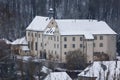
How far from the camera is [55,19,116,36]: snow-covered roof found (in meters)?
29.4

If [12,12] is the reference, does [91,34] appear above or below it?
below

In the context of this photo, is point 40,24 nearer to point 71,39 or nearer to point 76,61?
point 71,39

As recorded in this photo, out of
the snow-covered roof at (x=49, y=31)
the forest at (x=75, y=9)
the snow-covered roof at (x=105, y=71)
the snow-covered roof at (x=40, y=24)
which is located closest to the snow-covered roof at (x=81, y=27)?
the snow-covered roof at (x=49, y=31)

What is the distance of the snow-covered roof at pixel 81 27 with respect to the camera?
29.4 m

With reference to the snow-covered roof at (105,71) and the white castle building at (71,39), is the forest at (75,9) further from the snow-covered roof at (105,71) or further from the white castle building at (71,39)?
the snow-covered roof at (105,71)

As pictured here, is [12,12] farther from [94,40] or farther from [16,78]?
[94,40]

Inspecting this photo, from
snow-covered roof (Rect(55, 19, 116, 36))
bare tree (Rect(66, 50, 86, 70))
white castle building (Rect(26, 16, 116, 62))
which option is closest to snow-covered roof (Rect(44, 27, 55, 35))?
white castle building (Rect(26, 16, 116, 62))

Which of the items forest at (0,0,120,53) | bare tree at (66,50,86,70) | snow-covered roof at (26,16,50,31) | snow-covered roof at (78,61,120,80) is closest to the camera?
snow-covered roof at (78,61,120,80)

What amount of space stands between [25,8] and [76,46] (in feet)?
52.6

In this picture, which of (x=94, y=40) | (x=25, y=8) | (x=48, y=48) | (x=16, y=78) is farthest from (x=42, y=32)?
(x=16, y=78)

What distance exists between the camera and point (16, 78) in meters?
5.79

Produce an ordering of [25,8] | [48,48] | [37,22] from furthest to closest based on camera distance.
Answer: [25,8] < [37,22] < [48,48]

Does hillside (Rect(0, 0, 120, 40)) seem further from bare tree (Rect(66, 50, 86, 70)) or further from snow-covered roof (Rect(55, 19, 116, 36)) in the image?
bare tree (Rect(66, 50, 86, 70))

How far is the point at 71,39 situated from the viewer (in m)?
29.3
